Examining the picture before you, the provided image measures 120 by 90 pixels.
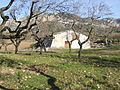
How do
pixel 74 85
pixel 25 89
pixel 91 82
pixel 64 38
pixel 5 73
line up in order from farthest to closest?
pixel 64 38 → pixel 5 73 → pixel 91 82 → pixel 74 85 → pixel 25 89

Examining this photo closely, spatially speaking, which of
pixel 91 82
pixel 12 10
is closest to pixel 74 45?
pixel 12 10

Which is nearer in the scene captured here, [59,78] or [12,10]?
[59,78]

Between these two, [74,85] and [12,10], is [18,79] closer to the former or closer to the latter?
[74,85]

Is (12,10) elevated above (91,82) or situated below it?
above

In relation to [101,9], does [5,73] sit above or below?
below

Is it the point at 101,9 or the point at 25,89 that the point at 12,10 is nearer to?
the point at 25,89

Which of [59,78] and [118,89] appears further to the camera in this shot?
[59,78]

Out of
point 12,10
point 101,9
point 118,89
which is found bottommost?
point 118,89

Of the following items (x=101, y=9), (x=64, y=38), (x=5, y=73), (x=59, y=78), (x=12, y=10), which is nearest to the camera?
(x=59, y=78)

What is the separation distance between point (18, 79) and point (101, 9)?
1810 centimetres

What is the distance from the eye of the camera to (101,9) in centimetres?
2538

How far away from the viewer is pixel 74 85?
8.65 m

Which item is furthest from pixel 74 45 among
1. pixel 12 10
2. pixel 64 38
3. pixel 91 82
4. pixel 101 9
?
pixel 91 82

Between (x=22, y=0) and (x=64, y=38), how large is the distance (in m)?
56.0
